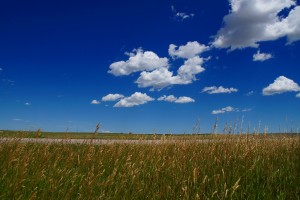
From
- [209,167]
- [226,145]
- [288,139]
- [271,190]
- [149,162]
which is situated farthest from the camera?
[288,139]

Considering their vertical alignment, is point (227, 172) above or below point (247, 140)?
below

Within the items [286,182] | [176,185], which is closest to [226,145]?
[286,182]

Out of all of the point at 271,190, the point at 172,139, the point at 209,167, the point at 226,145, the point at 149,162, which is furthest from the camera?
the point at 172,139

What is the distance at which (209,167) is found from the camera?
621 centimetres

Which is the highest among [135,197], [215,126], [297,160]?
[215,126]

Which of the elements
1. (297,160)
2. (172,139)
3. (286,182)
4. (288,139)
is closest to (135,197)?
(286,182)

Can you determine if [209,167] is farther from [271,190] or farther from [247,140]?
[247,140]

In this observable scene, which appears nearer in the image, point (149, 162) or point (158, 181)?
point (158, 181)

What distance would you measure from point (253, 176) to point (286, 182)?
54cm

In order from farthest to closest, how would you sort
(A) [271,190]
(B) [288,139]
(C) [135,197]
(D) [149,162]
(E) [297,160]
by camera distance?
1. (B) [288,139]
2. (D) [149,162]
3. (E) [297,160]
4. (A) [271,190]
5. (C) [135,197]

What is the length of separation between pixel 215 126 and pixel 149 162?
9.44 feet

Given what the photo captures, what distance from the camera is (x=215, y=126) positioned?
31.5 feet

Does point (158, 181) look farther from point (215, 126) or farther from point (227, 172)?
point (215, 126)

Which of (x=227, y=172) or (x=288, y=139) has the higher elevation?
(x=288, y=139)
